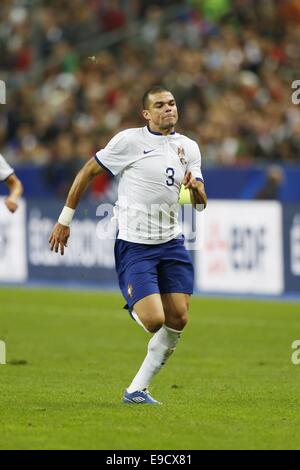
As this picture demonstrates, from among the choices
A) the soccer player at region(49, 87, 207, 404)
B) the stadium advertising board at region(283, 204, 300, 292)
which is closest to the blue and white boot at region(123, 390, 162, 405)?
the soccer player at region(49, 87, 207, 404)

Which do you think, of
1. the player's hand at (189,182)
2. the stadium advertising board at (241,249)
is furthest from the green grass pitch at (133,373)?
the player's hand at (189,182)

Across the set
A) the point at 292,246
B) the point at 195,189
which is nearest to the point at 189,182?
the point at 195,189

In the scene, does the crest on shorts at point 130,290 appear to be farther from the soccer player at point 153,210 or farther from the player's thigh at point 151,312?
the player's thigh at point 151,312

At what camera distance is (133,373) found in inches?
472

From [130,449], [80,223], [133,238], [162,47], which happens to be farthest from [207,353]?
[162,47]

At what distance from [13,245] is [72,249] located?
1.32 meters

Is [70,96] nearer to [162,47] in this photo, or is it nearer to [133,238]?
[162,47]

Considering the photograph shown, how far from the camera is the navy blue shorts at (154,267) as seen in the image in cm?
951

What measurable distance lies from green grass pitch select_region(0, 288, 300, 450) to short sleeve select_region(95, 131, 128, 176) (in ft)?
6.11

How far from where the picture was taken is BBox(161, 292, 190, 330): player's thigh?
9570 millimetres

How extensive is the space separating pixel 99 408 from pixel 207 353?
4.49 m

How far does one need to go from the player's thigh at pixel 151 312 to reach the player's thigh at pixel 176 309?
0.72 ft

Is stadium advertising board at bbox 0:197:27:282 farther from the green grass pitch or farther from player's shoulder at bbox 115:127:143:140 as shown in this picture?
player's shoulder at bbox 115:127:143:140

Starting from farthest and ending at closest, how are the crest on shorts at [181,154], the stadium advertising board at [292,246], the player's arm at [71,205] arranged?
the stadium advertising board at [292,246] → the crest on shorts at [181,154] → the player's arm at [71,205]
